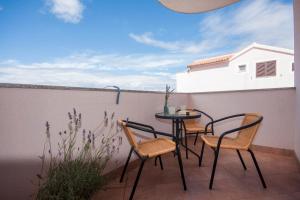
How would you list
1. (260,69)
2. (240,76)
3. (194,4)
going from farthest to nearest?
(240,76), (260,69), (194,4)

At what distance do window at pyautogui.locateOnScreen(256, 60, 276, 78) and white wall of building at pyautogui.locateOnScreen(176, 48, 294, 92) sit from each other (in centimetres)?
13

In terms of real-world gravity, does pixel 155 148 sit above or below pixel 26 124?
below

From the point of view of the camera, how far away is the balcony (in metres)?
1.24

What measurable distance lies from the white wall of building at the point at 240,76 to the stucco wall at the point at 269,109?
199 inches

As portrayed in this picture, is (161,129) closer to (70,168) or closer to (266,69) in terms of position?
(70,168)

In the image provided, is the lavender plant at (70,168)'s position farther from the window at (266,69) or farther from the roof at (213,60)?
the window at (266,69)

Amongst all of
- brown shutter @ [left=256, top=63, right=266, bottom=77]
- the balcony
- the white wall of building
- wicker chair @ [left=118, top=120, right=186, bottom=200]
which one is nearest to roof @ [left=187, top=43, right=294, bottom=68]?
the white wall of building

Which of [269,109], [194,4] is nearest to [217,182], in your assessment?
[269,109]

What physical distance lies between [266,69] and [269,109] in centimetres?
653

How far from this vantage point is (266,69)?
8.30 metres

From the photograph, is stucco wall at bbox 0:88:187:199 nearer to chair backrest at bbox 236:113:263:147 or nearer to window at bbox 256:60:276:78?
chair backrest at bbox 236:113:263:147

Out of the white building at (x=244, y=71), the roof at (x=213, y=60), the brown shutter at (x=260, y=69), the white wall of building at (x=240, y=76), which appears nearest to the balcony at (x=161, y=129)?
the white building at (x=244, y=71)

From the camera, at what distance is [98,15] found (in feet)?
15.7

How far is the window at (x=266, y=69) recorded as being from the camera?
8058 millimetres
